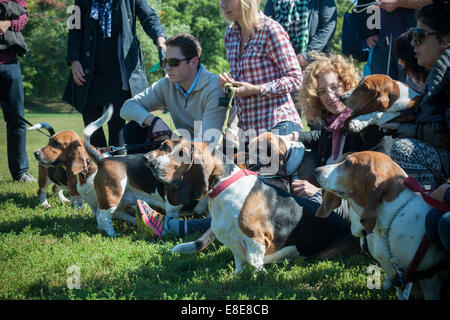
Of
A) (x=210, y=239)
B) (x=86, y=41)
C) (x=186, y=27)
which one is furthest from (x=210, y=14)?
(x=210, y=239)

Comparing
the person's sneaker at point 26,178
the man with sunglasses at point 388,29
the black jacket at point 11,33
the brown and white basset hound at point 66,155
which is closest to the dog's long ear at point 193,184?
the brown and white basset hound at point 66,155

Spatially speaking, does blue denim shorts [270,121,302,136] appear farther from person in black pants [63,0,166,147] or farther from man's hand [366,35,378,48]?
person in black pants [63,0,166,147]

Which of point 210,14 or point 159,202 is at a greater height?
point 210,14

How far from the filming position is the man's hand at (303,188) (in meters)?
4.00

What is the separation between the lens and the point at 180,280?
3377mm

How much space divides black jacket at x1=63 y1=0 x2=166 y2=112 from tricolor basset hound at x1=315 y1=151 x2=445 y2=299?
3.78 meters

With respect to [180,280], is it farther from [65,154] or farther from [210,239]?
[65,154]

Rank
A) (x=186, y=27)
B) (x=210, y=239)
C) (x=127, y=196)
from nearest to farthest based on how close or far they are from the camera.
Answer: (x=210, y=239) < (x=127, y=196) < (x=186, y=27)

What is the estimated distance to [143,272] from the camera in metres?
3.55

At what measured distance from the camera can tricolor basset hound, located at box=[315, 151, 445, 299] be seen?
8.28 feet

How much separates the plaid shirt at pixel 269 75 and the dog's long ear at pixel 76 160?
186 cm

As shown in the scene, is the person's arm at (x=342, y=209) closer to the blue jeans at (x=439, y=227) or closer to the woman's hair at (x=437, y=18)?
the blue jeans at (x=439, y=227)

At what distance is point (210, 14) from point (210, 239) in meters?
46.0
